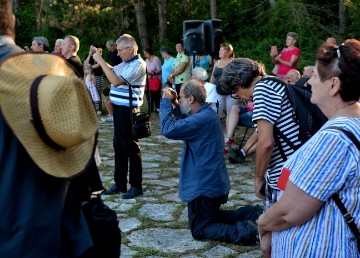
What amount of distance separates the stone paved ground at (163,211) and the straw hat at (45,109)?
315 centimetres

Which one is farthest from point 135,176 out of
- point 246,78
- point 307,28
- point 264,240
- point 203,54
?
point 307,28

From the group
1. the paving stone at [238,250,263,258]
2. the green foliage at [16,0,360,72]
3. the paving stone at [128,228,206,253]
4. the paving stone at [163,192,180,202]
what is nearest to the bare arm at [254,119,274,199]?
the paving stone at [238,250,263,258]

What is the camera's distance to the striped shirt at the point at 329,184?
2.17 m

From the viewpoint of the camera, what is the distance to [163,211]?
20.3 ft

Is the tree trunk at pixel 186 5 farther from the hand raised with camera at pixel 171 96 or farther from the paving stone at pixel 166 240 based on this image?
the paving stone at pixel 166 240

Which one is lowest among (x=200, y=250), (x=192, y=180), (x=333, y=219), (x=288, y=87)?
(x=200, y=250)

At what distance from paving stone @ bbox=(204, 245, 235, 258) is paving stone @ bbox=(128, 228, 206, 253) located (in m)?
0.13

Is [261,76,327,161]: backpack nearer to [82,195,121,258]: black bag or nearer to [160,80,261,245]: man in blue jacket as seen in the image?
[160,80,261,245]: man in blue jacket

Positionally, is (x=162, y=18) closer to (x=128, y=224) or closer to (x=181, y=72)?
(x=181, y=72)

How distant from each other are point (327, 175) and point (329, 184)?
35 millimetres

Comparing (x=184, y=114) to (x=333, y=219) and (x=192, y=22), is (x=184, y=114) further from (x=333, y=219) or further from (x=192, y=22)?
(x=192, y=22)

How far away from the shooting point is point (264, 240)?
272cm

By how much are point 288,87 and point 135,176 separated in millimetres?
3316

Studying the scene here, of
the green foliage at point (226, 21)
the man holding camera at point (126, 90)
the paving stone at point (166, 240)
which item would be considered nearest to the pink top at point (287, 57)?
the green foliage at point (226, 21)
